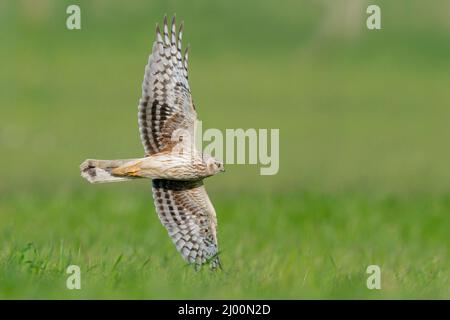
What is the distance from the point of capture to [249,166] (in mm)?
23000

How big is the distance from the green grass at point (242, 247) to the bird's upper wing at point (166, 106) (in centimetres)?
89

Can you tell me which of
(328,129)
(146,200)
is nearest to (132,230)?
(146,200)

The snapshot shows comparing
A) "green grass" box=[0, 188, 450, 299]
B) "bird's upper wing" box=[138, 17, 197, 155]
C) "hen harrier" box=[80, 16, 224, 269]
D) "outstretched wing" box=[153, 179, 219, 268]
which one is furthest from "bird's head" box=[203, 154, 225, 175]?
"green grass" box=[0, 188, 450, 299]

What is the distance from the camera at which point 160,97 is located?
10453mm

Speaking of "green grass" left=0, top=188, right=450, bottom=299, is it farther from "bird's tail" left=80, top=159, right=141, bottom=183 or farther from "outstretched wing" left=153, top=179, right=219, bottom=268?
"bird's tail" left=80, top=159, right=141, bottom=183

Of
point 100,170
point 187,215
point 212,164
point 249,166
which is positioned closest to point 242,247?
point 187,215

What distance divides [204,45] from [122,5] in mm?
2781

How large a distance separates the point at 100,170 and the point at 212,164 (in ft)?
2.71

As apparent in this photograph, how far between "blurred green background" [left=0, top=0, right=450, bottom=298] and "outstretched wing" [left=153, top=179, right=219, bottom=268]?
270 mm

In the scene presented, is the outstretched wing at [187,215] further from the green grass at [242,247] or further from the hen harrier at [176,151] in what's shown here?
the green grass at [242,247]

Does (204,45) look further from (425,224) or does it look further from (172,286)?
(172,286)

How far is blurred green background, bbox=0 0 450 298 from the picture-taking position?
9.96 metres

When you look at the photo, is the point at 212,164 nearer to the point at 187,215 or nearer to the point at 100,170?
the point at 187,215

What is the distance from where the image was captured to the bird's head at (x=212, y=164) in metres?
10.2
